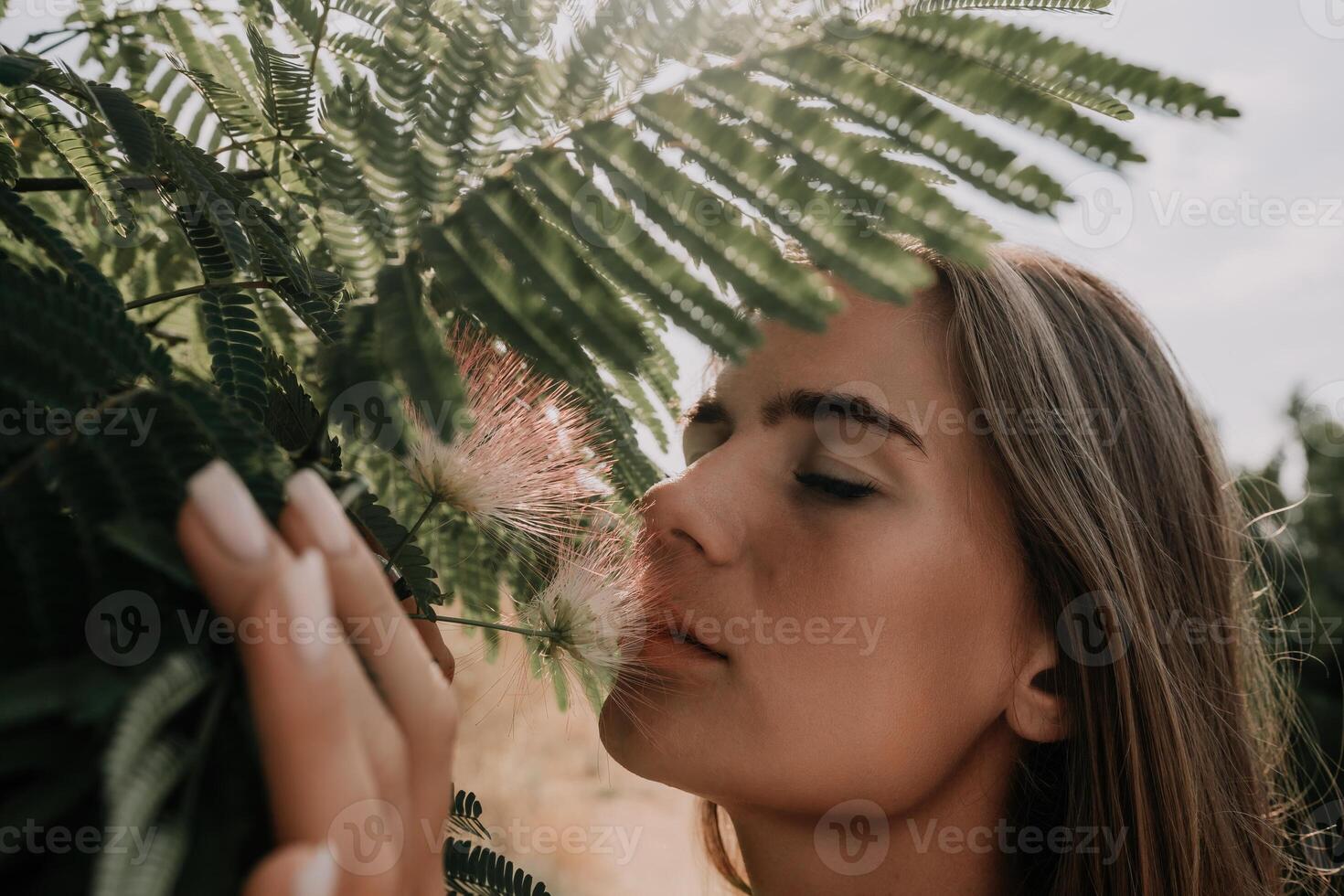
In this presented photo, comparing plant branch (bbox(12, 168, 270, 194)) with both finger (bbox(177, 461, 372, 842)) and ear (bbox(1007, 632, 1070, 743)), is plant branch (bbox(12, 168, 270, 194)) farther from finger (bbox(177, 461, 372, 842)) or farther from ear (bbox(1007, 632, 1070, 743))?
ear (bbox(1007, 632, 1070, 743))

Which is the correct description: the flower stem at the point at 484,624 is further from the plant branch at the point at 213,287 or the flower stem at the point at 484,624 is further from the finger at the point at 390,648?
the plant branch at the point at 213,287

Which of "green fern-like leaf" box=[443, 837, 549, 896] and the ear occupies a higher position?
"green fern-like leaf" box=[443, 837, 549, 896]

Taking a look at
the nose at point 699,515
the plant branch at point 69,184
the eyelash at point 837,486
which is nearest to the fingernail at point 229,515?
the plant branch at point 69,184

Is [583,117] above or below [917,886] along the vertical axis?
above

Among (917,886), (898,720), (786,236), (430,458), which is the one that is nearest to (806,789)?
(898,720)

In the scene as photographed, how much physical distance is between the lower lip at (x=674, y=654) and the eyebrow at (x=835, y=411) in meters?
0.37

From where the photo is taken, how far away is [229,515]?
0.54 meters

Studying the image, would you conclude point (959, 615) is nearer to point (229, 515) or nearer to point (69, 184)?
point (229, 515)

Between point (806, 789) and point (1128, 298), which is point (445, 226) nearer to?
point (806, 789)

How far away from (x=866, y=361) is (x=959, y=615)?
0.41 metres

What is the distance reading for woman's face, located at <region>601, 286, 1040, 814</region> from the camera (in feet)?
4.22

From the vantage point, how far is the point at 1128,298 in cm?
191

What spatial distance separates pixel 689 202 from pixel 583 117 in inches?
5.3

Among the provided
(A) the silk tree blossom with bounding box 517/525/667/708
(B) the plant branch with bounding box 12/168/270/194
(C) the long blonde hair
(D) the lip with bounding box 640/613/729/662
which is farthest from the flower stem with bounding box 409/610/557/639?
(C) the long blonde hair
